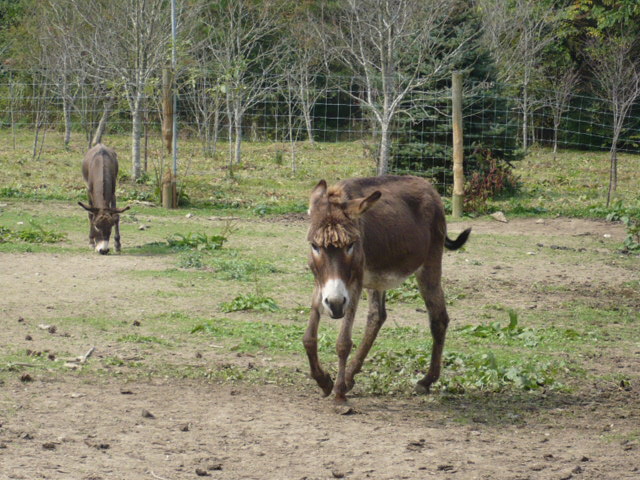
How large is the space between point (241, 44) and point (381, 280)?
955 inches

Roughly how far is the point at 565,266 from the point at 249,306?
16.2 ft

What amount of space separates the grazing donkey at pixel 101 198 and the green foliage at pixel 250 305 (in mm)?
3874

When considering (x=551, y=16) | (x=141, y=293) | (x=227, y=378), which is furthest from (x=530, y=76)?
(x=227, y=378)

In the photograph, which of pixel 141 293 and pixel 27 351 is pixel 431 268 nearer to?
pixel 27 351

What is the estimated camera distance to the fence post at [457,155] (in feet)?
51.1

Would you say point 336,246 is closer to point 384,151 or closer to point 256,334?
point 256,334

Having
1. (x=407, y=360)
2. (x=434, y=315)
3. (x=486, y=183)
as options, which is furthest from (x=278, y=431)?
(x=486, y=183)

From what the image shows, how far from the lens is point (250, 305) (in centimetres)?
849

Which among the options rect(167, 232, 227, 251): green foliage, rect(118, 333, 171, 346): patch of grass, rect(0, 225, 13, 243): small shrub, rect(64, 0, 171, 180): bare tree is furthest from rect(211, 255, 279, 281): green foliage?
rect(64, 0, 171, 180): bare tree

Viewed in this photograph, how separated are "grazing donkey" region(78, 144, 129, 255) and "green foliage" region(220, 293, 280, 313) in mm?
3874

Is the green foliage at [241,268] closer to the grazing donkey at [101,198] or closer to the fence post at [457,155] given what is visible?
the grazing donkey at [101,198]

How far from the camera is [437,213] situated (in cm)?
668

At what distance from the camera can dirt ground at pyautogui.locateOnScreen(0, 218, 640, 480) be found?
452 centimetres

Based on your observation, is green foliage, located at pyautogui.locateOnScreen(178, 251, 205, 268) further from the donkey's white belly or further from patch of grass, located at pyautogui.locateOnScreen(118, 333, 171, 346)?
the donkey's white belly
